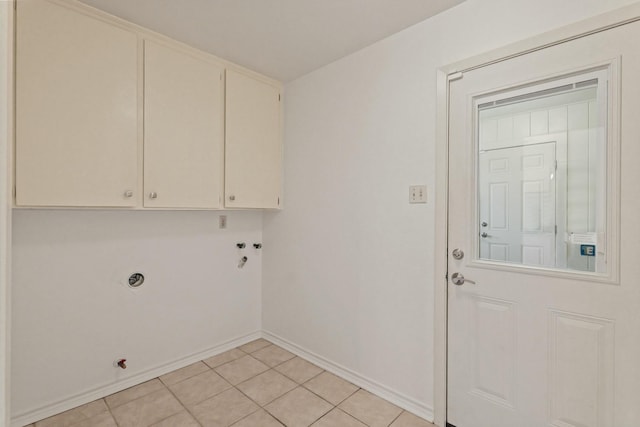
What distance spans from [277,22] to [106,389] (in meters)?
2.65

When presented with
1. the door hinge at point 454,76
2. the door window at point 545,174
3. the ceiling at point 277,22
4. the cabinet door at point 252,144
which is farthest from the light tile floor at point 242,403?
the ceiling at point 277,22

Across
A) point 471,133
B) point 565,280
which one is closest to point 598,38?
point 471,133

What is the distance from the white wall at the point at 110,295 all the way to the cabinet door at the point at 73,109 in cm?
34

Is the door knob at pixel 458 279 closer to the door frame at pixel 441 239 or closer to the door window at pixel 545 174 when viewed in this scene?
the door frame at pixel 441 239

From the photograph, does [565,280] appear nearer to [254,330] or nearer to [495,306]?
[495,306]

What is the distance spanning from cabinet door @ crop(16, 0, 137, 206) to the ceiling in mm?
247

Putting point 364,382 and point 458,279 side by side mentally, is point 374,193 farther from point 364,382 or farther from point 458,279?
point 364,382

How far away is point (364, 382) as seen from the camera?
2.17 m

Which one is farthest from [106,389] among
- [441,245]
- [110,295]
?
[441,245]

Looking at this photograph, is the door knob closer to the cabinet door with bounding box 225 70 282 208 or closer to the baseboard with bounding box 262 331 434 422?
the baseboard with bounding box 262 331 434 422

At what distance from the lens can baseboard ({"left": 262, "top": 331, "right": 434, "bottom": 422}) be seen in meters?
1.87

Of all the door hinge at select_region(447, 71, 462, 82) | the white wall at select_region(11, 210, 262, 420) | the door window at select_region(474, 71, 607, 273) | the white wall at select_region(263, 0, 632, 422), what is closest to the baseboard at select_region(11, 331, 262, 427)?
the white wall at select_region(11, 210, 262, 420)

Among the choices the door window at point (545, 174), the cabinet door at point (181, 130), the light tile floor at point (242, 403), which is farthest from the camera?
the cabinet door at point (181, 130)

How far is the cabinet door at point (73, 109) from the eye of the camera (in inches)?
61.4
